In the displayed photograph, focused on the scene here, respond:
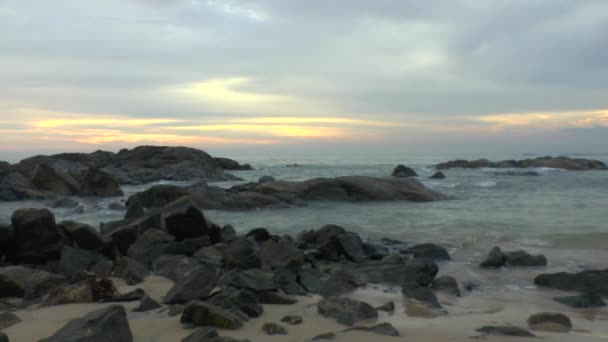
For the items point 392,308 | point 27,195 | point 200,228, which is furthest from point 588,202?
point 27,195

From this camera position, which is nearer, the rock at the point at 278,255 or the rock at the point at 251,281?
the rock at the point at 251,281

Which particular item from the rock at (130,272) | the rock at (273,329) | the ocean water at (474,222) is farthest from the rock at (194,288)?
the ocean water at (474,222)

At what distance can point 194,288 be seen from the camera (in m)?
5.76

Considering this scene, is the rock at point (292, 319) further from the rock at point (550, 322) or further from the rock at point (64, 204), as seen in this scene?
the rock at point (64, 204)

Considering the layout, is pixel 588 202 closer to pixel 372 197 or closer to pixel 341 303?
pixel 372 197

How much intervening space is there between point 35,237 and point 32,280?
2456mm

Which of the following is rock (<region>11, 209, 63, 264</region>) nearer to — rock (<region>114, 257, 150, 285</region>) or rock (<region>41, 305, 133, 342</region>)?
rock (<region>114, 257, 150, 285</region>)

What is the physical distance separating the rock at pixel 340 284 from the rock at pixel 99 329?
2804 mm

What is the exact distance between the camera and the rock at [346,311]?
16.5ft

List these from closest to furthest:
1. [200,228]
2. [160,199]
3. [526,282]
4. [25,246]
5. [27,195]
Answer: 1. [526,282]
2. [25,246]
3. [200,228]
4. [160,199]
5. [27,195]

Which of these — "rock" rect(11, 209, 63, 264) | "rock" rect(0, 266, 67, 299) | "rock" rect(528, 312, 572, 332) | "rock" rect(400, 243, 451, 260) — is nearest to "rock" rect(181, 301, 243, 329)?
"rock" rect(0, 266, 67, 299)

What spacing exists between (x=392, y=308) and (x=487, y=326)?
108 cm

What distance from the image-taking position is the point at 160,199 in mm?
18250

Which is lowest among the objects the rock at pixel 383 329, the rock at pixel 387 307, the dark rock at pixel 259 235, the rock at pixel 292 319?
the dark rock at pixel 259 235
